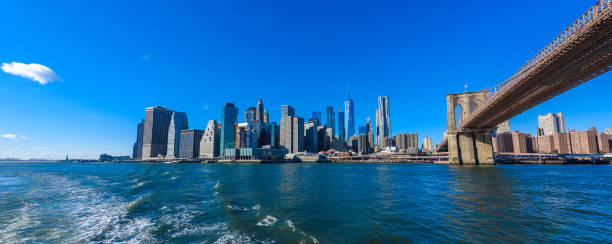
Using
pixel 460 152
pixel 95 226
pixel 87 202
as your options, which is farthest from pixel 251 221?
pixel 460 152

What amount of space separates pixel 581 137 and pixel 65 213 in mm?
220870

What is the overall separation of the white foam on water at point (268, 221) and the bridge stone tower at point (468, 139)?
222 ft

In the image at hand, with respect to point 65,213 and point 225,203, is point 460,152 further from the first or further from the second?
point 65,213

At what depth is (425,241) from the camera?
28.4ft

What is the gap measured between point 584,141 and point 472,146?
143143mm

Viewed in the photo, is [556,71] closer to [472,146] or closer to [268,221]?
[268,221]

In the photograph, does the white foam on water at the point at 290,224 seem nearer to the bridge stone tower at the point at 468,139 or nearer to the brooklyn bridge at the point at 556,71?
the brooklyn bridge at the point at 556,71

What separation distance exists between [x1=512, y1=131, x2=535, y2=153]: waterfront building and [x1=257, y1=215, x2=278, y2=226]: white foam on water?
203540 millimetres

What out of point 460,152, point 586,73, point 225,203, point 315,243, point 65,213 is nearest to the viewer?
point 315,243

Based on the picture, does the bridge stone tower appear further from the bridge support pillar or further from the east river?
the east river

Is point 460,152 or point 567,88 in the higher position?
point 567,88

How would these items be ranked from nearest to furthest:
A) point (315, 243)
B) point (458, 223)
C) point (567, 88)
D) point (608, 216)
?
1. point (315, 243)
2. point (458, 223)
3. point (608, 216)
4. point (567, 88)

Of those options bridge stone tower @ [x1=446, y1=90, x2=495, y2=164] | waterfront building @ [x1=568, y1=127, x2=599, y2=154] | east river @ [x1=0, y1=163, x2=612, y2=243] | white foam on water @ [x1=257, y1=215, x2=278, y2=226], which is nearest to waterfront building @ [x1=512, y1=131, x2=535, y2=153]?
waterfront building @ [x1=568, y1=127, x2=599, y2=154]

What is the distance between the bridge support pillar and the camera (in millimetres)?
65562
